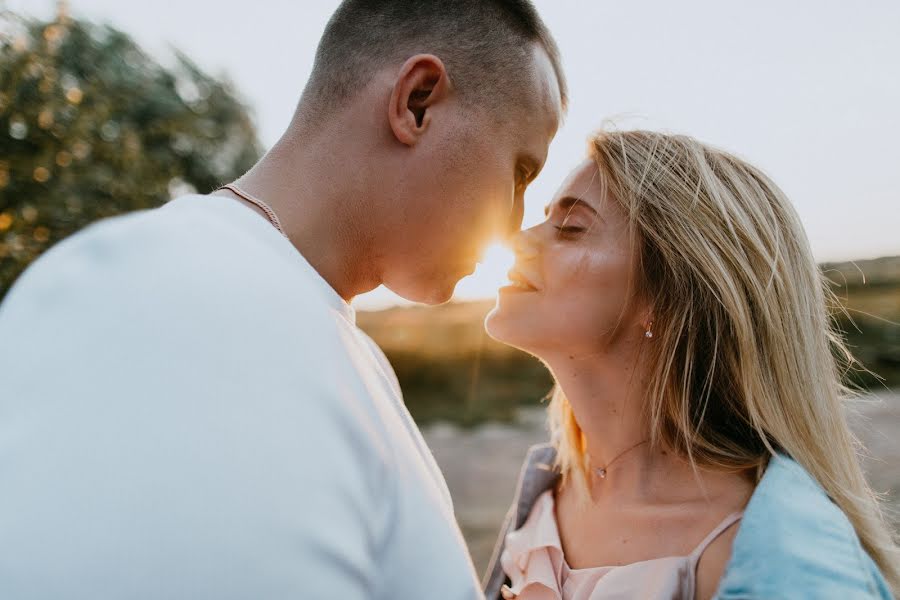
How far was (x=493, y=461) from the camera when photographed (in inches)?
412

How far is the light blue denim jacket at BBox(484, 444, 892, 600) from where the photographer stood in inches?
66.1

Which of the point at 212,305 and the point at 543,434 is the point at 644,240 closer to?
the point at 212,305

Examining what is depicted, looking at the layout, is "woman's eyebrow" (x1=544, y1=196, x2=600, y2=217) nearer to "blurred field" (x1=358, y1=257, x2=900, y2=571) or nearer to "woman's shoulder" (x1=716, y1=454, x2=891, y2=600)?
"woman's shoulder" (x1=716, y1=454, x2=891, y2=600)

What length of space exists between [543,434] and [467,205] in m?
10.3

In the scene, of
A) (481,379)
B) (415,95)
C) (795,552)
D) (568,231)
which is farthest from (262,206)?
(481,379)

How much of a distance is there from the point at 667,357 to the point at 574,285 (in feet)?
1.42

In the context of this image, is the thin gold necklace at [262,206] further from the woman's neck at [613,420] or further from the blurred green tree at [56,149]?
the blurred green tree at [56,149]

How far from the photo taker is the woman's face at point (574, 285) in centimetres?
254

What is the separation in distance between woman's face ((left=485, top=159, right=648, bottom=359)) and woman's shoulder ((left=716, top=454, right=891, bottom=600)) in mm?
Answer: 810

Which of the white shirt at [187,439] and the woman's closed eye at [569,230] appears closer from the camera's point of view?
the white shirt at [187,439]

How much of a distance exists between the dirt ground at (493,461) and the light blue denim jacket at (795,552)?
16.2ft

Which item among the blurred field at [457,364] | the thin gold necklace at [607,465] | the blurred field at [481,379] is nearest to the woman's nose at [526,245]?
the thin gold necklace at [607,465]

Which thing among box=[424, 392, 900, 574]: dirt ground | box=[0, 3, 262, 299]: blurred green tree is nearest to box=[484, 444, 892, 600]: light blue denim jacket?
box=[424, 392, 900, 574]: dirt ground

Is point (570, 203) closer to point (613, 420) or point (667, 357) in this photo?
point (667, 357)
